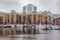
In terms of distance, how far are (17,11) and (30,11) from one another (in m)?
1.94

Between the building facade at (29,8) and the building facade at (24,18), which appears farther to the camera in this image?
the building facade at (29,8)

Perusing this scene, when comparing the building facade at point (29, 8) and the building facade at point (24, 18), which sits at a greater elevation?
the building facade at point (29, 8)

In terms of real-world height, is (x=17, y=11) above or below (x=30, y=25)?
above

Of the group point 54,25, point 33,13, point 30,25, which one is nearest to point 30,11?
point 33,13

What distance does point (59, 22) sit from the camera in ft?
59.3

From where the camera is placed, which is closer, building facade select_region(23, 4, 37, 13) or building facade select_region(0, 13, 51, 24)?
building facade select_region(0, 13, 51, 24)

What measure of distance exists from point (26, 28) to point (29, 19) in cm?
120

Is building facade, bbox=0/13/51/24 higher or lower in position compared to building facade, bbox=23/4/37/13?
lower

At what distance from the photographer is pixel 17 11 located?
58.5 ft

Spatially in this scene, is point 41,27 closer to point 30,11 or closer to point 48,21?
point 48,21

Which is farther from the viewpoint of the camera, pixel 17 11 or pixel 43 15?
pixel 43 15

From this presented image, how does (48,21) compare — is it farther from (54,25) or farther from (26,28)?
(26,28)

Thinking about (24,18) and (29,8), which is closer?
(24,18)

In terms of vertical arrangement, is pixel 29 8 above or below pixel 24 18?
above
